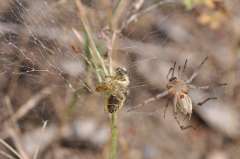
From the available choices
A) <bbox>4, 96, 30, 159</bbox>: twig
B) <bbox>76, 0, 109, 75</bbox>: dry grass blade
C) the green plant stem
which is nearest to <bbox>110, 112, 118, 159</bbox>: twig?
the green plant stem

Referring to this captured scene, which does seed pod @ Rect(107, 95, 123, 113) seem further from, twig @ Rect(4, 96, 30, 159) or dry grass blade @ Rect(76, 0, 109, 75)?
twig @ Rect(4, 96, 30, 159)

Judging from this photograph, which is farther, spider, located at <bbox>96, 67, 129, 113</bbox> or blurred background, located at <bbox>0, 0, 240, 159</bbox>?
blurred background, located at <bbox>0, 0, 240, 159</bbox>

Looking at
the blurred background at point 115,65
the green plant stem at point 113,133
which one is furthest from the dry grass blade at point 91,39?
the green plant stem at point 113,133

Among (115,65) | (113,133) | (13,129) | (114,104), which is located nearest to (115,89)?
(114,104)

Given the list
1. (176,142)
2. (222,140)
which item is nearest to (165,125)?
(176,142)

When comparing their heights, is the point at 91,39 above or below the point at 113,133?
above

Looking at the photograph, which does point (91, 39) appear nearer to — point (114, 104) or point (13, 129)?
point (114, 104)
